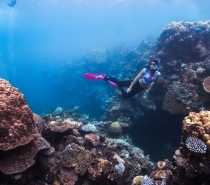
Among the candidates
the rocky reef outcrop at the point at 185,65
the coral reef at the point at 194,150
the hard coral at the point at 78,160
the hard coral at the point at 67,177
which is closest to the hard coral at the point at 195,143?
the coral reef at the point at 194,150

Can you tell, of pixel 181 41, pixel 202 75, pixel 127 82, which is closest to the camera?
pixel 202 75

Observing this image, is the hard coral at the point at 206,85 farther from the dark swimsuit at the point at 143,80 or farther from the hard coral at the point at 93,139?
the hard coral at the point at 93,139

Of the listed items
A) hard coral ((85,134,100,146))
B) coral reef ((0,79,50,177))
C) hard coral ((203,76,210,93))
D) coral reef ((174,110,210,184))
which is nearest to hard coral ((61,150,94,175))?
coral reef ((0,79,50,177))

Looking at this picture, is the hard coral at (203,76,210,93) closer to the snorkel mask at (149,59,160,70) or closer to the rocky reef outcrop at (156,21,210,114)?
the rocky reef outcrop at (156,21,210,114)

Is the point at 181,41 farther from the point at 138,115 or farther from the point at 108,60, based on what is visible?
the point at 108,60

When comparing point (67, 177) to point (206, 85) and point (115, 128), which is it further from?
point (206, 85)

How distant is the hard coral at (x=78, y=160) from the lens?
6082 mm

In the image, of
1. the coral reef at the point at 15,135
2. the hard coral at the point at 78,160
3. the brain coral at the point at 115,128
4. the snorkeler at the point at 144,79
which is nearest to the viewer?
the coral reef at the point at 15,135

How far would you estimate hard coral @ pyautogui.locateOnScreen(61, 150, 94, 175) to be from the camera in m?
6.08

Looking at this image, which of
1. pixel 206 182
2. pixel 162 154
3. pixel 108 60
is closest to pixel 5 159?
pixel 206 182

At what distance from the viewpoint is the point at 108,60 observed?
1176 inches

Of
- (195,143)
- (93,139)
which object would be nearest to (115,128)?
(93,139)

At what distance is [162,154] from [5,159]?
30.2 feet

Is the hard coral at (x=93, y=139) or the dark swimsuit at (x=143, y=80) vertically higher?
the dark swimsuit at (x=143, y=80)
